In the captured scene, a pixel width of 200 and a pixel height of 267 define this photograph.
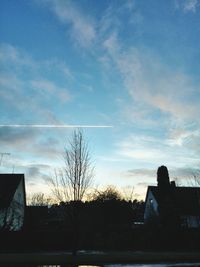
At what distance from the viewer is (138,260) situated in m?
19.5

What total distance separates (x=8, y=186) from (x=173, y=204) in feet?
69.1

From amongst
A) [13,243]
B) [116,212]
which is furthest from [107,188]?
[13,243]

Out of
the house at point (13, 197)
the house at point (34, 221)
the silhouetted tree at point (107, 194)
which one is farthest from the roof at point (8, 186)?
the silhouetted tree at point (107, 194)

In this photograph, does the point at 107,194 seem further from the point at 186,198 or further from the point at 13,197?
the point at 13,197

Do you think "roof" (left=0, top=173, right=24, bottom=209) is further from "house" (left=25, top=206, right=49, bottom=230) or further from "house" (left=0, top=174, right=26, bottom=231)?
"house" (left=25, top=206, right=49, bottom=230)

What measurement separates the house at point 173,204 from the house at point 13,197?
16.4m

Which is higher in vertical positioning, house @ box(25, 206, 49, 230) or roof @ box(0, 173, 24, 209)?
roof @ box(0, 173, 24, 209)

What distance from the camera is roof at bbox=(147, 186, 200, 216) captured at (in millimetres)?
48469

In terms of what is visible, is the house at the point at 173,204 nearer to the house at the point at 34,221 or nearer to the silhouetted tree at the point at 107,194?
the silhouetted tree at the point at 107,194

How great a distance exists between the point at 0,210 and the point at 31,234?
429 inches

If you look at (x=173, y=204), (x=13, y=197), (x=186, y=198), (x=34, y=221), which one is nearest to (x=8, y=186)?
(x=13, y=197)

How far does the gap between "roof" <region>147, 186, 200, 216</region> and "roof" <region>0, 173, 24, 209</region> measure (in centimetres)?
2084

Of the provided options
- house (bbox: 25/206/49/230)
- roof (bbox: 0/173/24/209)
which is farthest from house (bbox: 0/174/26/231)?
house (bbox: 25/206/49/230)

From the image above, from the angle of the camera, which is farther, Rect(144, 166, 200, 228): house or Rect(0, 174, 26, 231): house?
Rect(144, 166, 200, 228): house
